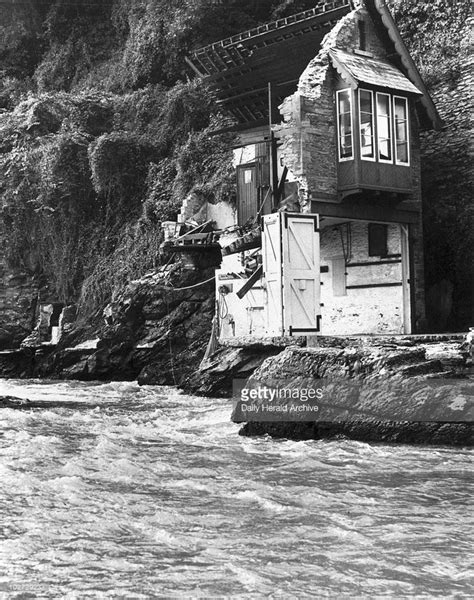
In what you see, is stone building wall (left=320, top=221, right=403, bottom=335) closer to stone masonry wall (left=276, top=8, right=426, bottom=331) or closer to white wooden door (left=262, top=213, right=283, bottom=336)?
stone masonry wall (left=276, top=8, right=426, bottom=331)

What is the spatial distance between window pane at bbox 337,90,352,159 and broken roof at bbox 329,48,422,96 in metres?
0.50

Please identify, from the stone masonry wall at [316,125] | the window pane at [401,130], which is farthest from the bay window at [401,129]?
the stone masonry wall at [316,125]

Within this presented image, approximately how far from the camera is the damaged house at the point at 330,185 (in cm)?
1955

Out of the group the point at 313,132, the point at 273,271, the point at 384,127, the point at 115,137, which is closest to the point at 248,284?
the point at 273,271

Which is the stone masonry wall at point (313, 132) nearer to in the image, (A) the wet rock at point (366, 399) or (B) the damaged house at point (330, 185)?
(B) the damaged house at point (330, 185)

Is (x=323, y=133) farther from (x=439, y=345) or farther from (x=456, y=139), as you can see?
(x=439, y=345)

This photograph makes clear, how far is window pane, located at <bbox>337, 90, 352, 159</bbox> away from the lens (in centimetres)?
2027

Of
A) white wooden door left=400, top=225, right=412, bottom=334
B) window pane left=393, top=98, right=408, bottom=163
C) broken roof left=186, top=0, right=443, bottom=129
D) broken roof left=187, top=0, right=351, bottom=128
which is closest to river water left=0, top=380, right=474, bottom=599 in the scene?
white wooden door left=400, top=225, right=412, bottom=334

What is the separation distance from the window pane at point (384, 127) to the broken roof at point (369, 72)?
374mm

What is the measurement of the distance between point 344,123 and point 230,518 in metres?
14.5

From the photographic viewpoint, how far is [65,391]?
22094 millimetres

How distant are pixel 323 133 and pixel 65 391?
942 cm

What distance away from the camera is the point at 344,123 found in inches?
803

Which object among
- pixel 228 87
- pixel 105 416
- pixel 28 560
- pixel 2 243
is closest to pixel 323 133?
pixel 228 87
